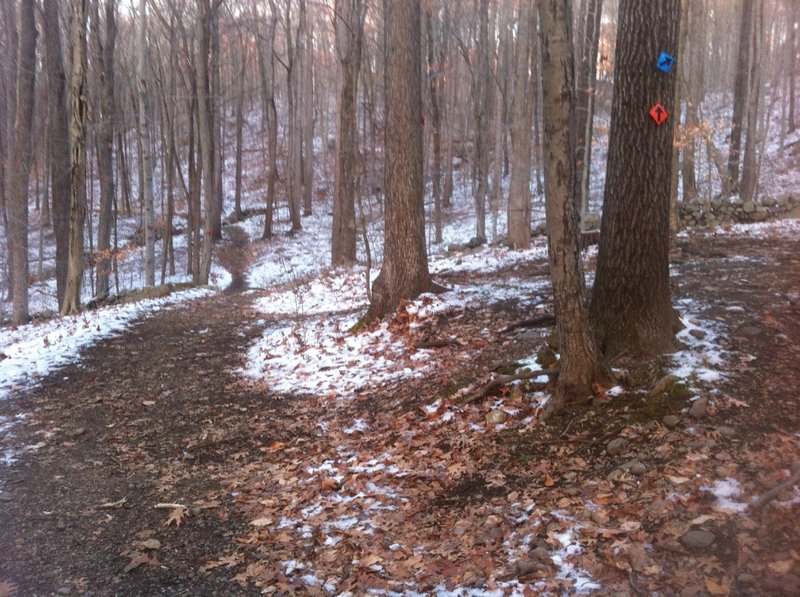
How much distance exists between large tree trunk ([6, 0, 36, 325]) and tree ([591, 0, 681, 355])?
50.5 ft

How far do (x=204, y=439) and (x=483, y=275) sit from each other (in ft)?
23.0

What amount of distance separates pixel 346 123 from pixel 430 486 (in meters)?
13.9

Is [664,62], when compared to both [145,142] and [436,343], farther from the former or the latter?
[145,142]

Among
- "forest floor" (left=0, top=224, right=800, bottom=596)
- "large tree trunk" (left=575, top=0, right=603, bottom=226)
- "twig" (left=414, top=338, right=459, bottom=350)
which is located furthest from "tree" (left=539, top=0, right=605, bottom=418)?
"large tree trunk" (left=575, top=0, right=603, bottom=226)

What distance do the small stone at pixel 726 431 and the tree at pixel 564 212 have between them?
3.45 ft

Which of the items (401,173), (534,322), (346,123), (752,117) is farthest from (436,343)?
(752,117)

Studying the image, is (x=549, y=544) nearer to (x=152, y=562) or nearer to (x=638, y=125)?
(x=152, y=562)

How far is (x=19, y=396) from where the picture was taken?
7477 mm

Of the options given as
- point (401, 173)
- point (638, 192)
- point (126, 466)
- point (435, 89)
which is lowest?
point (126, 466)

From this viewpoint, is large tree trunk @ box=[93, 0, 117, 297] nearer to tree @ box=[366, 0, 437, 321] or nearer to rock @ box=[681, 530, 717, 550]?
tree @ box=[366, 0, 437, 321]

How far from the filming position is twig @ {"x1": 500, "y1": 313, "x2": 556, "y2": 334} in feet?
24.3

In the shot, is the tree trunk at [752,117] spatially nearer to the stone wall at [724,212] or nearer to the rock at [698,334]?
the stone wall at [724,212]

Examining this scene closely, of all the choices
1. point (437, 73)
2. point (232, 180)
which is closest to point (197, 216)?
point (437, 73)

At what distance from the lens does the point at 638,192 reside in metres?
5.48
